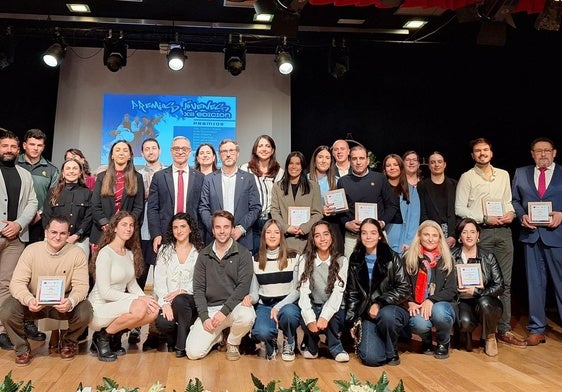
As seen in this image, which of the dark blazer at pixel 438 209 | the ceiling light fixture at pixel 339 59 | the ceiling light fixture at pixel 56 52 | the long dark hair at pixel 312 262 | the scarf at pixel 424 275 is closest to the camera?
the long dark hair at pixel 312 262

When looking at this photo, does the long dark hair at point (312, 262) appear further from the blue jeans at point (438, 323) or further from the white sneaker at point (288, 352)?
the blue jeans at point (438, 323)

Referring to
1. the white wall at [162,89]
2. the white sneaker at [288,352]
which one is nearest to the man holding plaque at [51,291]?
the white sneaker at [288,352]

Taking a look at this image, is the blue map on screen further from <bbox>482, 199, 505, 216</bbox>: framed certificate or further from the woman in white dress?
<bbox>482, 199, 505, 216</bbox>: framed certificate

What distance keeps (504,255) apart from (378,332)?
1.53 m

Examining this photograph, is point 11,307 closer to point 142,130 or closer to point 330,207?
point 330,207

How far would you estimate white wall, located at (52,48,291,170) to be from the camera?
23.4 ft

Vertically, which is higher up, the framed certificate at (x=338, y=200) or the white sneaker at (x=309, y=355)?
the framed certificate at (x=338, y=200)

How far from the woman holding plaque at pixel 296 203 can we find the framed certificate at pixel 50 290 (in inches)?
67.6

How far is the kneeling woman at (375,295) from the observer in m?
3.63

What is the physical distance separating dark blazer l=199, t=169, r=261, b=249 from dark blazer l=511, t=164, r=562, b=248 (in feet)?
7.73

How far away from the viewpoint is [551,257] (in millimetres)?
4328

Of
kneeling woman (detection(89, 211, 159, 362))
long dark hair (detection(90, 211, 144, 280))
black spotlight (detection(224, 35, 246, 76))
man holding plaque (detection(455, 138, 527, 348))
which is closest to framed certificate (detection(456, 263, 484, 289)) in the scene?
man holding plaque (detection(455, 138, 527, 348))

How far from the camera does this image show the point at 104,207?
13.7ft

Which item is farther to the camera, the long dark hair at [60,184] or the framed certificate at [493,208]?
the framed certificate at [493,208]
